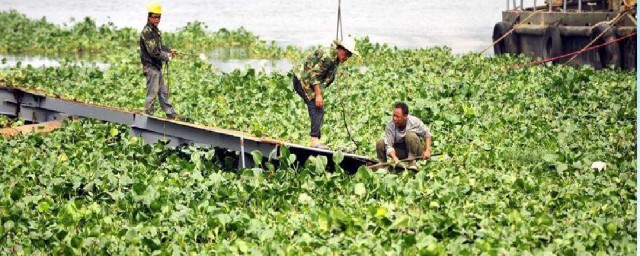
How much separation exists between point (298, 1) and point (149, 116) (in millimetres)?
37950

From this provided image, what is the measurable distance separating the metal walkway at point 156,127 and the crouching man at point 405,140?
9.4 inches

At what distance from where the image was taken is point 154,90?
14078mm

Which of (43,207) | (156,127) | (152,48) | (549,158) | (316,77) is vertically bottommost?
(43,207)

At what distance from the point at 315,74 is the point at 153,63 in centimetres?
265

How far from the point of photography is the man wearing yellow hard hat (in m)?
13.7

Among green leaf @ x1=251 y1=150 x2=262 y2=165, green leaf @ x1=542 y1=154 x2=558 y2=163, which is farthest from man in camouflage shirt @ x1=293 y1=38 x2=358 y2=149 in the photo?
green leaf @ x1=542 y1=154 x2=558 y2=163

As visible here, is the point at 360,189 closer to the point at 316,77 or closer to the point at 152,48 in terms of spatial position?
the point at 316,77

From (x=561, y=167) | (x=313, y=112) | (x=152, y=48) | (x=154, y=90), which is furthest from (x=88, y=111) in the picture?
(x=561, y=167)

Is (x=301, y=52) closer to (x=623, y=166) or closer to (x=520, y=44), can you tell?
(x=520, y=44)

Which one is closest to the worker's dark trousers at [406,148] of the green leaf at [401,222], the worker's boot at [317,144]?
the worker's boot at [317,144]

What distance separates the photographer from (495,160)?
461 inches

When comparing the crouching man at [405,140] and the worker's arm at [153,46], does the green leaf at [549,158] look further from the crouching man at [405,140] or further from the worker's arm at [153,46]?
the worker's arm at [153,46]

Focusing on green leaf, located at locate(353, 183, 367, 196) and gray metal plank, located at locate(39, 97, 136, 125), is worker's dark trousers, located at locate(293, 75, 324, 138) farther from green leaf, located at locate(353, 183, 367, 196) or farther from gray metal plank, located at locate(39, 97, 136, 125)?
green leaf, located at locate(353, 183, 367, 196)

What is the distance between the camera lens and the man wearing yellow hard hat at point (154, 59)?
13719 millimetres
